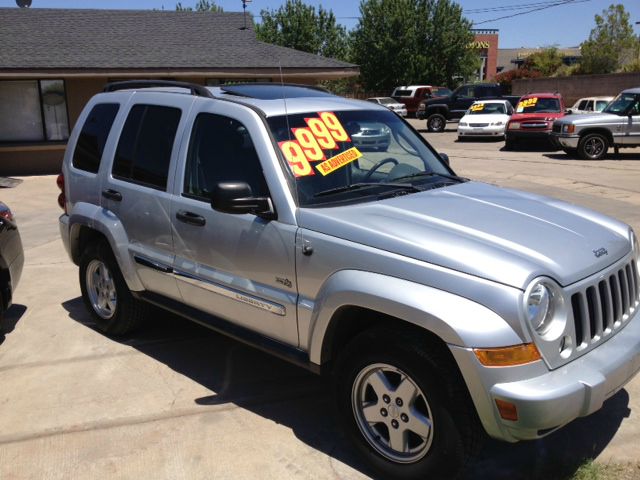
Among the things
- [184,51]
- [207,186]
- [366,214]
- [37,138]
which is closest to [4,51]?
[37,138]

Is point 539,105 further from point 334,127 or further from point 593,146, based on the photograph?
point 334,127

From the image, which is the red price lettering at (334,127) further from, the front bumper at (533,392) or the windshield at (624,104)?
the windshield at (624,104)

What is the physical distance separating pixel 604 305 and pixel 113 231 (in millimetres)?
3382

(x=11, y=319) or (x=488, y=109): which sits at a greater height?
(x=488, y=109)

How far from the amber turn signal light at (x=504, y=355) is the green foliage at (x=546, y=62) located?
5567 cm

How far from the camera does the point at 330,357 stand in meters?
3.47

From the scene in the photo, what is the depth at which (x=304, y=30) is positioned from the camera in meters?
50.9

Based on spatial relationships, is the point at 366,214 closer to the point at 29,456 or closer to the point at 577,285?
the point at 577,285

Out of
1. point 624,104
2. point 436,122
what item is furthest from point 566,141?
point 436,122

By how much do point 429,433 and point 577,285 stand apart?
974 millimetres

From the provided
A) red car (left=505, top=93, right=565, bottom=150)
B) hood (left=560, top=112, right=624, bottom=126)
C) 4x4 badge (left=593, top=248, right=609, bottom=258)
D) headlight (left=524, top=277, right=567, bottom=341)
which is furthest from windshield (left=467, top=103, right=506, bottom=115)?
headlight (left=524, top=277, right=567, bottom=341)

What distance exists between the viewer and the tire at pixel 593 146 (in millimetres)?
17812

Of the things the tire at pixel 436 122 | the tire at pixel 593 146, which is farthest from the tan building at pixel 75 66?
the tire at pixel 436 122

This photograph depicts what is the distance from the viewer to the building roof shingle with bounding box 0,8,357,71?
16984 mm
